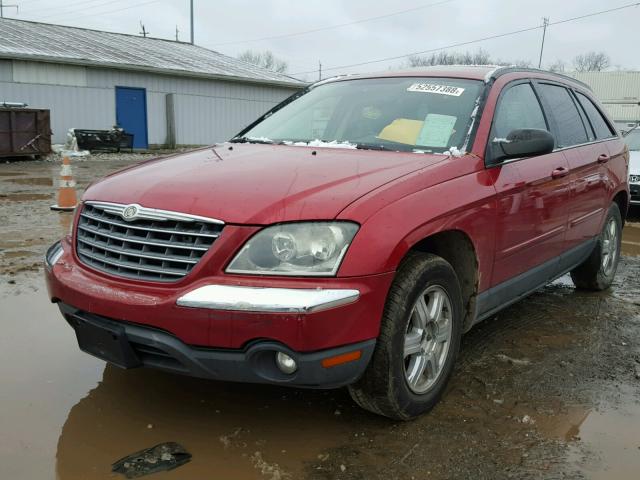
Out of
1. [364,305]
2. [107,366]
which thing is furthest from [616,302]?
[107,366]

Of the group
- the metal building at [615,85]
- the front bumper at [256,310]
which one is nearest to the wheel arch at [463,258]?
the front bumper at [256,310]

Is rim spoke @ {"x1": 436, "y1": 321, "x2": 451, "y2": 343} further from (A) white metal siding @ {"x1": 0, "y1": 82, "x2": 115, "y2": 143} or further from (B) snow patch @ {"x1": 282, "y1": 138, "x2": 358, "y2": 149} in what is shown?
(A) white metal siding @ {"x1": 0, "y1": 82, "x2": 115, "y2": 143}

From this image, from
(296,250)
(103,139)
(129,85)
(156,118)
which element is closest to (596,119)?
(296,250)

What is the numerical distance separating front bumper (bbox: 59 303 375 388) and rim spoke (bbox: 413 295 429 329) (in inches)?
15.6

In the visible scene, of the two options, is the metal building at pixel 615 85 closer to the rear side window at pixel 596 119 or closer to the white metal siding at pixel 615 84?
the white metal siding at pixel 615 84

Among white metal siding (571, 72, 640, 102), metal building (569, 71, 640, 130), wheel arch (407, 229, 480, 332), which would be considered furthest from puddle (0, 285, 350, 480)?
white metal siding (571, 72, 640, 102)

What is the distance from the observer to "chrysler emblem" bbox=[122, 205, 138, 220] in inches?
105

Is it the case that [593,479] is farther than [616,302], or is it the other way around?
[616,302]

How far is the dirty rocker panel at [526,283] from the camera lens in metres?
3.41

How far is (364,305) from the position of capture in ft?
8.08

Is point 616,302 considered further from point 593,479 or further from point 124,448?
point 124,448

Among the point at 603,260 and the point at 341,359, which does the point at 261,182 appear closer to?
the point at 341,359

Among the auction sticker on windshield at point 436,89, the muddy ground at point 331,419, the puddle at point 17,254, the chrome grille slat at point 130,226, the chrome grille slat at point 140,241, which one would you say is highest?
the auction sticker on windshield at point 436,89

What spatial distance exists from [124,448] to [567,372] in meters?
2.47
